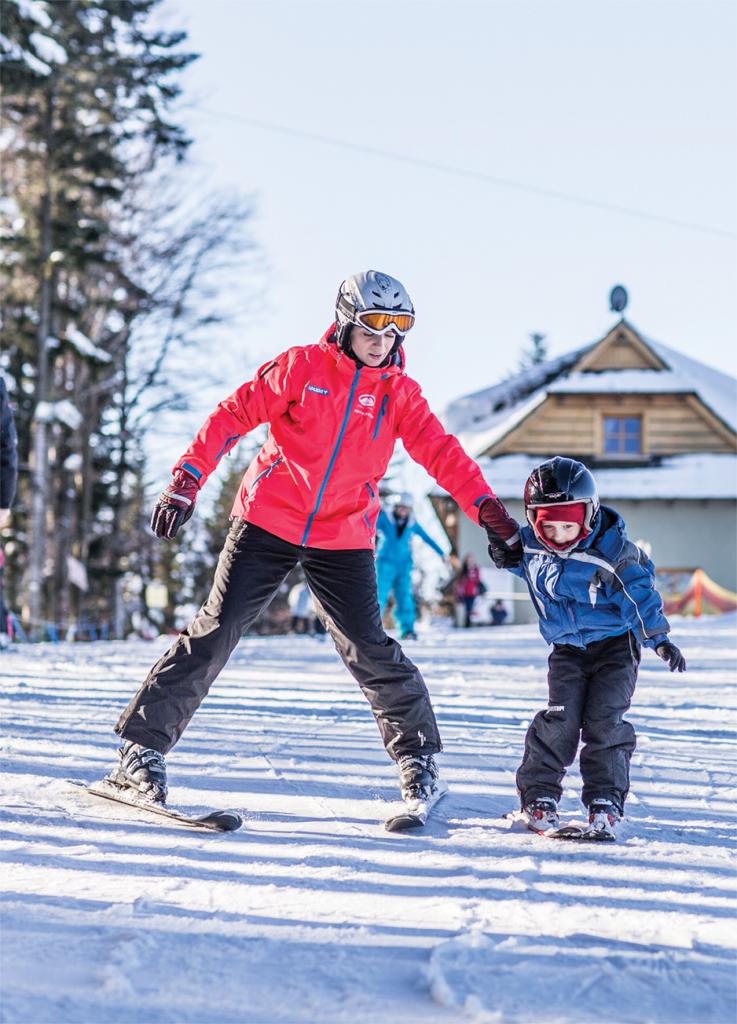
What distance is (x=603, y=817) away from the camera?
11.1 feet

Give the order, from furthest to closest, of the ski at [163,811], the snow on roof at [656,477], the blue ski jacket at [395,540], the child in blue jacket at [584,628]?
the snow on roof at [656,477] → the blue ski jacket at [395,540] → the child in blue jacket at [584,628] → the ski at [163,811]

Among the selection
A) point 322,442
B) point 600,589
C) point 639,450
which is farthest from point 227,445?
point 639,450

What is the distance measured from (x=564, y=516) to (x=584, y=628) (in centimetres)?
39

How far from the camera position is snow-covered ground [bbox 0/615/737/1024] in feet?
6.48

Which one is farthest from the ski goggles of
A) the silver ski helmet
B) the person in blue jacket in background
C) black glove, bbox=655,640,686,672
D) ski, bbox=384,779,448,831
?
the person in blue jacket in background

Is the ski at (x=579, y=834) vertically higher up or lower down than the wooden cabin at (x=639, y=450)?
lower down

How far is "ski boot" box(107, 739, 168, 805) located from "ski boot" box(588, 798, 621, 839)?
1.32 m

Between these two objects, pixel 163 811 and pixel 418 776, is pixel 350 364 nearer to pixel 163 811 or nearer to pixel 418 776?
pixel 418 776

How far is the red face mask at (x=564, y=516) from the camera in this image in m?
3.60

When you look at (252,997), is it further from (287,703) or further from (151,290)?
(151,290)

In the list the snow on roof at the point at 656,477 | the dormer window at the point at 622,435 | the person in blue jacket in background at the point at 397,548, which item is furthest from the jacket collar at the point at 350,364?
the dormer window at the point at 622,435

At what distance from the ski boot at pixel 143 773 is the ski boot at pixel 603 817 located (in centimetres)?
132

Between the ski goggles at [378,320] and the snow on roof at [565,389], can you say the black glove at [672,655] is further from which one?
the snow on roof at [565,389]

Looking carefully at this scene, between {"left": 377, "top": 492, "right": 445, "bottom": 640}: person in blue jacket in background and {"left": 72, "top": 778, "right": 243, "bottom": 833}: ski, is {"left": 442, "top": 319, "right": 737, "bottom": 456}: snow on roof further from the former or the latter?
{"left": 72, "top": 778, "right": 243, "bottom": 833}: ski
